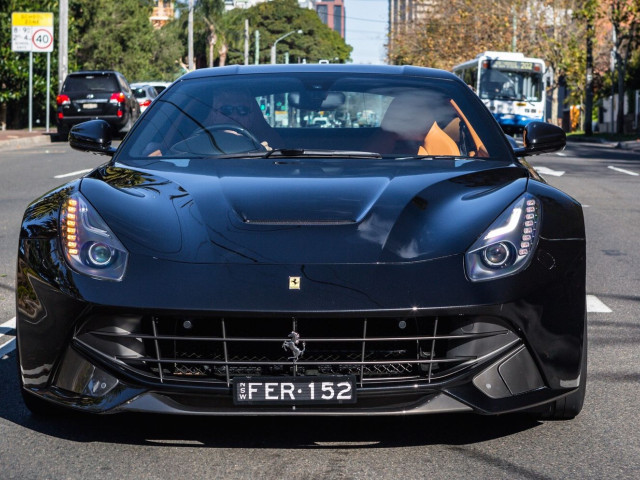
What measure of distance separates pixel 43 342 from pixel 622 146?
33.7 metres

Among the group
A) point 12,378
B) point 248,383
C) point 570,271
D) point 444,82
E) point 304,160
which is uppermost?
point 444,82

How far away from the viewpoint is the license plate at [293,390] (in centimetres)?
362

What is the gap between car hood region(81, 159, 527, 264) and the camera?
12.4 feet

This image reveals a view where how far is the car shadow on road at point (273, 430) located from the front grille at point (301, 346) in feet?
1.32

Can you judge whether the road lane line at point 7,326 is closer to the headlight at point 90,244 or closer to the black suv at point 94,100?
the headlight at point 90,244

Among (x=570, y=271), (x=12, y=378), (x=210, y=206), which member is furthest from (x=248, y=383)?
(x=12, y=378)

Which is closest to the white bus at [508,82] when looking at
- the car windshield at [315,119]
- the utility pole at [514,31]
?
the utility pole at [514,31]

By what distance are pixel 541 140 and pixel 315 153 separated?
1.08 meters

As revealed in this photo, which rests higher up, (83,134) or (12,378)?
(83,134)

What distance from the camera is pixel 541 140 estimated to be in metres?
5.23

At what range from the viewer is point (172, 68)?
77.9 m

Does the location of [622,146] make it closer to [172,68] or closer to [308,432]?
[308,432]

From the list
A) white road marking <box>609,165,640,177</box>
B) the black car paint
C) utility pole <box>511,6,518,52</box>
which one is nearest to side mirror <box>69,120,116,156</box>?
the black car paint

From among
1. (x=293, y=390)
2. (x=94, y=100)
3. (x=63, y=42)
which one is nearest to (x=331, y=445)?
(x=293, y=390)
